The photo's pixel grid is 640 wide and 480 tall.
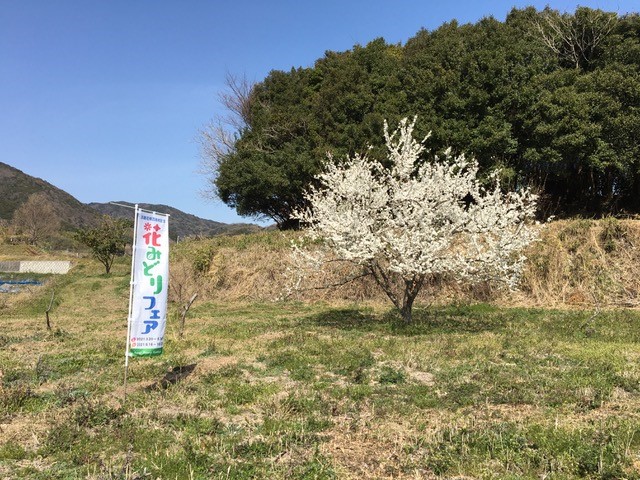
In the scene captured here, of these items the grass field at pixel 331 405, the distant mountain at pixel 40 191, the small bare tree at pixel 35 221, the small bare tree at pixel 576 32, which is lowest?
the grass field at pixel 331 405

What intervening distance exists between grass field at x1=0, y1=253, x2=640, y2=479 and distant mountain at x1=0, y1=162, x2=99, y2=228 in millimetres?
125973

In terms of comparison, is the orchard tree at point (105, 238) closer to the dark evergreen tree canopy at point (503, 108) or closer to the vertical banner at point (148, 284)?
the dark evergreen tree canopy at point (503, 108)

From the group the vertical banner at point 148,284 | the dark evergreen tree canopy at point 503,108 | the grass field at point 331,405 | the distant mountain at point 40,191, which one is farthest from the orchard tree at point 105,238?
the distant mountain at point 40,191

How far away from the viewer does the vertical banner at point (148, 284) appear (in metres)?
7.35

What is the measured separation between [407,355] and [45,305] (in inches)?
846

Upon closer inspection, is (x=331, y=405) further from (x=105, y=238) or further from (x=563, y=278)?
(x=105, y=238)

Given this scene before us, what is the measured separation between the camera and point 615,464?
4.55 meters

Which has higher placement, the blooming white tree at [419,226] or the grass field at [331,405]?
the blooming white tree at [419,226]

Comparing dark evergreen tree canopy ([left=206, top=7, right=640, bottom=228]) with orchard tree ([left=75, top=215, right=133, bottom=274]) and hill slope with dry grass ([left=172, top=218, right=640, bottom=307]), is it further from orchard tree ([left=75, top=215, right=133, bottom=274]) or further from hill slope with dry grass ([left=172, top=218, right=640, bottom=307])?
orchard tree ([left=75, top=215, right=133, bottom=274])

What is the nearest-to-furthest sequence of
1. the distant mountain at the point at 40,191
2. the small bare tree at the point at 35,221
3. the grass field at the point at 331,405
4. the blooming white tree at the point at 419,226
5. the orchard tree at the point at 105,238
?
the grass field at the point at 331,405, the blooming white tree at the point at 419,226, the orchard tree at the point at 105,238, the small bare tree at the point at 35,221, the distant mountain at the point at 40,191

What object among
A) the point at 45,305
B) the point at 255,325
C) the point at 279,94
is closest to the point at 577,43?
the point at 279,94

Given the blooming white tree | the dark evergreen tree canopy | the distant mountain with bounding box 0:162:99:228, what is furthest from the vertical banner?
the distant mountain with bounding box 0:162:99:228

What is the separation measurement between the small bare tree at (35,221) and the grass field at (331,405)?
71164 millimetres

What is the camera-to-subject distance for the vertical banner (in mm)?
7348
